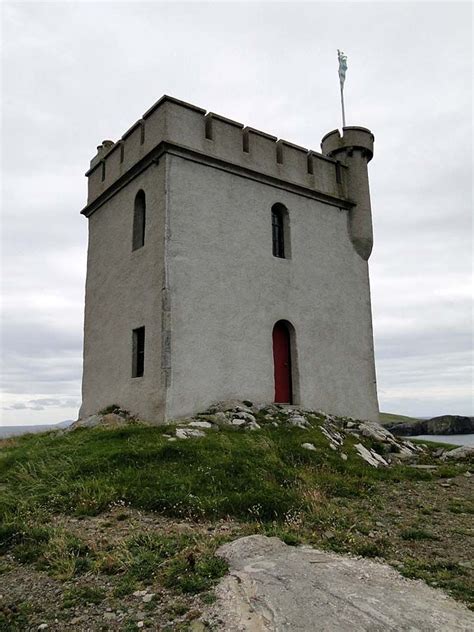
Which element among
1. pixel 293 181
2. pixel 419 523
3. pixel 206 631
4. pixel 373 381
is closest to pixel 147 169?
pixel 293 181

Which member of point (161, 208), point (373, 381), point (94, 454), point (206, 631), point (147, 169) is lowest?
point (206, 631)

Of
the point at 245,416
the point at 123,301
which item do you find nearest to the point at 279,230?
the point at 123,301

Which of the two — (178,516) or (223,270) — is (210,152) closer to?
(223,270)

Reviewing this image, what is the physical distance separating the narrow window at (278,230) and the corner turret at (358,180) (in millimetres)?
3130

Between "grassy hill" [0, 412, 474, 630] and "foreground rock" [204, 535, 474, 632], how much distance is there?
0.92 ft

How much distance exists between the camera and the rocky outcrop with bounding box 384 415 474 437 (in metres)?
32.8

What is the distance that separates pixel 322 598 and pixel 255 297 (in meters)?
11.2

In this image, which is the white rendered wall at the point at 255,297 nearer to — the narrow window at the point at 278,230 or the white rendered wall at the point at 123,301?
the narrow window at the point at 278,230

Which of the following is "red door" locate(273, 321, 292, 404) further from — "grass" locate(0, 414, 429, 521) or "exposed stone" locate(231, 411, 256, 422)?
"grass" locate(0, 414, 429, 521)

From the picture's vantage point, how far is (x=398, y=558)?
6.02m

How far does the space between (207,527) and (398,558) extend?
2.56 m

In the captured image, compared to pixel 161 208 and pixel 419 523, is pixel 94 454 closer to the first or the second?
pixel 419 523

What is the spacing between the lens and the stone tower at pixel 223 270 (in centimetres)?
1397

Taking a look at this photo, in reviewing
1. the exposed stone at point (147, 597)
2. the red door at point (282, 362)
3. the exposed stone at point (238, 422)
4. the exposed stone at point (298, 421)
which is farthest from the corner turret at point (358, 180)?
the exposed stone at point (147, 597)
